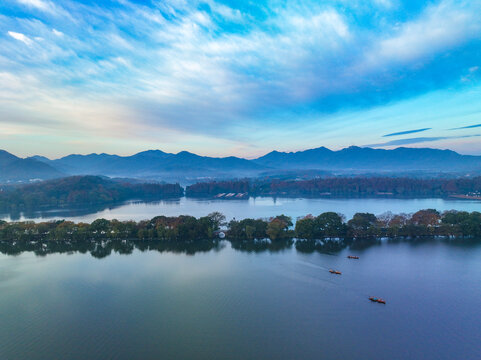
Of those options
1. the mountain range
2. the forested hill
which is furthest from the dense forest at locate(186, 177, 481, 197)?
the mountain range

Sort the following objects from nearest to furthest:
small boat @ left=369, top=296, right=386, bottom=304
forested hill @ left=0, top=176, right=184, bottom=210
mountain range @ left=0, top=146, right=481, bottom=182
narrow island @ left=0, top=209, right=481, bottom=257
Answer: small boat @ left=369, top=296, right=386, bottom=304 → narrow island @ left=0, top=209, right=481, bottom=257 → forested hill @ left=0, top=176, right=184, bottom=210 → mountain range @ left=0, top=146, right=481, bottom=182

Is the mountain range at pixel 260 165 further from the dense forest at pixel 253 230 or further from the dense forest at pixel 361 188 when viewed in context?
the dense forest at pixel 253 230

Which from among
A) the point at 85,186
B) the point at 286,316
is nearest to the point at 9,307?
the point at 286,316

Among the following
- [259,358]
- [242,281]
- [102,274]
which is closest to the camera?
[259,358]

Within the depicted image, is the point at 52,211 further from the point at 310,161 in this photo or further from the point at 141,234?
the point at 310,161

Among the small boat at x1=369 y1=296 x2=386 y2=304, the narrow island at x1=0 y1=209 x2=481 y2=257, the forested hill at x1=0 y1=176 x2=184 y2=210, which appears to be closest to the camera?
the small boat at x1=369 y1=296 x2=386 y2=304

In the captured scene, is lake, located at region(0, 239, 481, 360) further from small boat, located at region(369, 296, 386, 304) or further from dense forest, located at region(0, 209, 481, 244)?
dense forest, located at region(0, 209, 481, 244)
